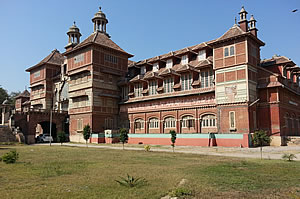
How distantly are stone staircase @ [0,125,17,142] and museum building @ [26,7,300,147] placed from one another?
9.02 m

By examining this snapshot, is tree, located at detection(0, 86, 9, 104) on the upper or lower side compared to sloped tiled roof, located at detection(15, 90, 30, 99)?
upper

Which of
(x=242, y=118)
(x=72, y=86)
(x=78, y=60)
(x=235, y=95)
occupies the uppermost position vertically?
(x=78, y=60)

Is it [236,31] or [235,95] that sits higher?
[236,31]

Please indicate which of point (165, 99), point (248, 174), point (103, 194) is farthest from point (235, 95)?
point (103, 194)

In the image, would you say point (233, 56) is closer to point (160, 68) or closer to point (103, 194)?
point (160, 68)

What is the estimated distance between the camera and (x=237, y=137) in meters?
28.0

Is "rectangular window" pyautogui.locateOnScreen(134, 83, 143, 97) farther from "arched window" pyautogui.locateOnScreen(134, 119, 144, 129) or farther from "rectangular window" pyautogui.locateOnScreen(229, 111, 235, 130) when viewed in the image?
"rectangular window" pyautogui.locateOnScreen(229, 111, 235, 130)

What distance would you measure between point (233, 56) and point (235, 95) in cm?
466

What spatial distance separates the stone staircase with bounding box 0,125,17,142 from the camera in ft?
127

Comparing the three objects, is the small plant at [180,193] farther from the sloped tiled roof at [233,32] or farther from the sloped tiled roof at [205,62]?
the sloped tiled roof at [205,62]

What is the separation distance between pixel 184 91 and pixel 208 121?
5.43m

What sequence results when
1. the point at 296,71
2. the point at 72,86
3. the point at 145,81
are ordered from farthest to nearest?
1. the point at 72,86
2. the point at 145,81
3. the point at 296,71

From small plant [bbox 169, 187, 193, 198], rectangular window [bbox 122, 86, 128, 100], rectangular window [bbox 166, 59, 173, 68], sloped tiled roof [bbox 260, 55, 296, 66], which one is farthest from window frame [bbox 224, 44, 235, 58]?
small plant [bbox 169, 187, 193, 198]

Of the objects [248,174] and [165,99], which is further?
[165,99]
